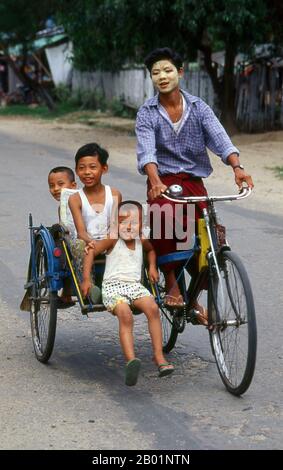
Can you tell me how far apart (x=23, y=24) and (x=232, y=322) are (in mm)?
33702

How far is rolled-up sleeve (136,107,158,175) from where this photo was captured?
5234 millimetres

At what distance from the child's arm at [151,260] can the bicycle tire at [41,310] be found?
575mm

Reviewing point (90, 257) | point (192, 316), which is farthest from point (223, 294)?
point (90, 257)

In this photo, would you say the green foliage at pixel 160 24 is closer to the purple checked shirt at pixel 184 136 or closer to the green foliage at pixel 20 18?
the green foliage at pixel 20 18

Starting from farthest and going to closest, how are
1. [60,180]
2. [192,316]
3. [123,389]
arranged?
[60,180], [192,316], [123,389]

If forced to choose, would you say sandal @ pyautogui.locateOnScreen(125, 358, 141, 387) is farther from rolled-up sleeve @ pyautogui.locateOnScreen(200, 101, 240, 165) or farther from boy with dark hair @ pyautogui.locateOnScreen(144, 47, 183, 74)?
boy with dark hair @ pyautogui.locateOnScreen(144, 47, 183, 74)

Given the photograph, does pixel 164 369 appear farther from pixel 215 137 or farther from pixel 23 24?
pixel 23 24

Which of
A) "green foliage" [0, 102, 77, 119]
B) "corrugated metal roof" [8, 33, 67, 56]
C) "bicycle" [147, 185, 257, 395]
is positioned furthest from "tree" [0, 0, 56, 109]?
"bicycle" [147, 185, 257, 395]

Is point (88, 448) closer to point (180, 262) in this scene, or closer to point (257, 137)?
point (180, 262)

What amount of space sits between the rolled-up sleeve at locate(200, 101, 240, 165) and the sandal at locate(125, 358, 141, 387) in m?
1.21

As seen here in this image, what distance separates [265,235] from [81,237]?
16.7ft

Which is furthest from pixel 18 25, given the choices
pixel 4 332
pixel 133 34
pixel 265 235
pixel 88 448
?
pixel 88 448

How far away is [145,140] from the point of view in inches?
209

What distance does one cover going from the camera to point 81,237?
5.35m
